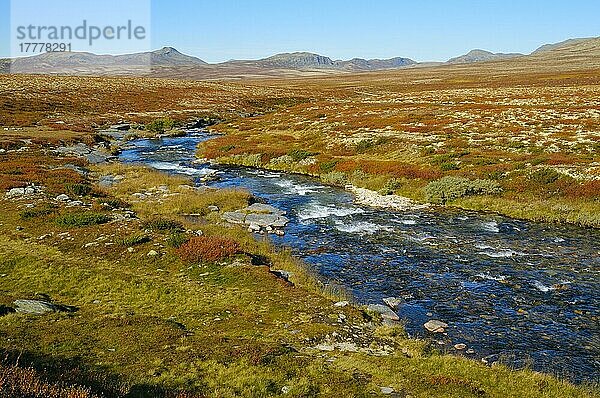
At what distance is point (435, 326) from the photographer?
52.2 ft

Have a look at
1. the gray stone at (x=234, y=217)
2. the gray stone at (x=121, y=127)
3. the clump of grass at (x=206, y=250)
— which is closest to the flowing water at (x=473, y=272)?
the gray stone at (x=234, y=217)

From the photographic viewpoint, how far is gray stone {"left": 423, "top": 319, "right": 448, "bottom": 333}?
15.7 metres

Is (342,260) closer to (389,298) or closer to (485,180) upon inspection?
(389,298)

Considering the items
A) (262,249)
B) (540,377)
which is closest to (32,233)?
(262,249)

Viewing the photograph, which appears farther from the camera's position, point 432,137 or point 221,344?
point 432,137

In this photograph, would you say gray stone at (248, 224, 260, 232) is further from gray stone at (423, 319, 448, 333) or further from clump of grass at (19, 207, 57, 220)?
gray stone at (423, 319, 448, 333)

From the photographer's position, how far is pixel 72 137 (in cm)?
6381

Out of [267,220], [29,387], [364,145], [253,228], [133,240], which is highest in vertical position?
[364,145]

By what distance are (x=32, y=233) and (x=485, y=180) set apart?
2809 cm

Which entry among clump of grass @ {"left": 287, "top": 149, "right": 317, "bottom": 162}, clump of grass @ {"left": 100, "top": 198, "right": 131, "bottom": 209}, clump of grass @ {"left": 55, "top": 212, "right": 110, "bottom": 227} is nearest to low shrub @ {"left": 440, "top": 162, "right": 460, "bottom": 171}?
clump of grass @ {"left": 287, "top": 149, "right": 317, "bottom": 162}

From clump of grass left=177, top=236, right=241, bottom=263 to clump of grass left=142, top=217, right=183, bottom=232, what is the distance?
3.21m

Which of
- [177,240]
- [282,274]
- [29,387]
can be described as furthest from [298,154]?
[29,387]

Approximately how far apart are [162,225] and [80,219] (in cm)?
425

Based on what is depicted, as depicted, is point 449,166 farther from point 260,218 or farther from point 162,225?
point 162,225
